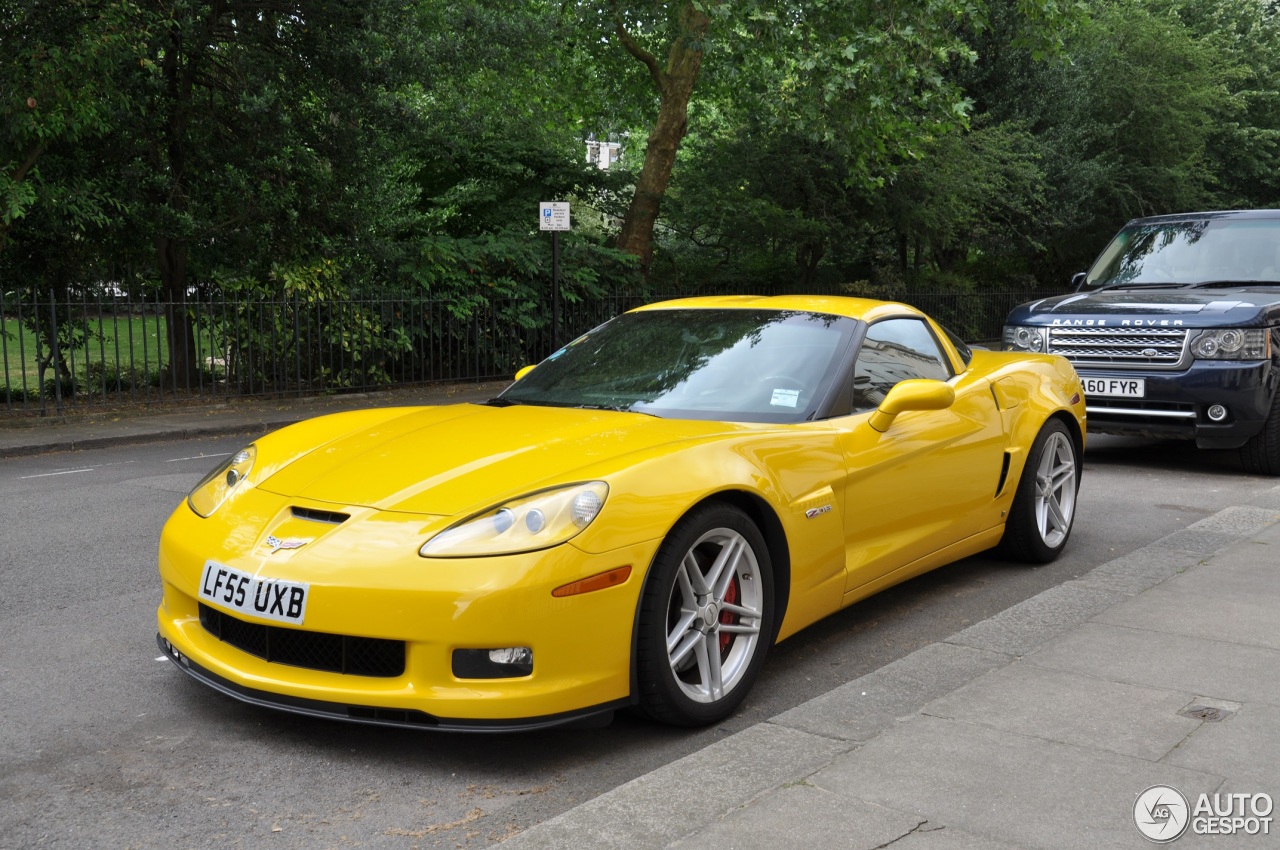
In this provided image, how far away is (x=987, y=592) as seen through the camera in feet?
18.8

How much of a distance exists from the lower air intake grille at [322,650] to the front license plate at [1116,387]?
713 centimetres

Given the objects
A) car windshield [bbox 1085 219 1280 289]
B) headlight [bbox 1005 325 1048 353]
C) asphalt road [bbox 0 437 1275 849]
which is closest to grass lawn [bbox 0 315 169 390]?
asphalt road [bbox 0 437 1275 849]

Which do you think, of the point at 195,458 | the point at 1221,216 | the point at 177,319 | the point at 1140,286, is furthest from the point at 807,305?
the point at 177,319

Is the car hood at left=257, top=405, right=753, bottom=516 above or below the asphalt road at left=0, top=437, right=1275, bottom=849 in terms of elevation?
above

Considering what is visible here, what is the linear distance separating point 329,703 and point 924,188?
20.8 meters

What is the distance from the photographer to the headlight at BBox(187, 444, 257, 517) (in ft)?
13.4

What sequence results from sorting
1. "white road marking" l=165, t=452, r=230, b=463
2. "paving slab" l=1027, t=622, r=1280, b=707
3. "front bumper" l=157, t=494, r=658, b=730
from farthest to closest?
"white road marking" l=165, t=452, r=230, b=463 → "paving slab" l=1027, t=622, r=1280, b=707 → "front bumper" l=157, t=494, r=658, b=730

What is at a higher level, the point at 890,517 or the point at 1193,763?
the point at 890,517

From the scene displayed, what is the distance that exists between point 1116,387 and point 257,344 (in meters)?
10.8

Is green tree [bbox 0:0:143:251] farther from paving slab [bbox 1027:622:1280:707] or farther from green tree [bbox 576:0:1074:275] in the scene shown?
paving slab [bbox 1027:622:1280:707]

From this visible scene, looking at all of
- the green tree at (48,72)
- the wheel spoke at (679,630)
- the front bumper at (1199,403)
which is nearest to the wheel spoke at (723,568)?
the wheel spoke at (679,630)

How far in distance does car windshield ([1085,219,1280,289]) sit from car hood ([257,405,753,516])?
725cm

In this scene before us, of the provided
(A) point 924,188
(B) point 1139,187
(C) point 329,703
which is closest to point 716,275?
(A) point 924,188

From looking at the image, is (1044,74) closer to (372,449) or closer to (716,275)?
(716,275)
